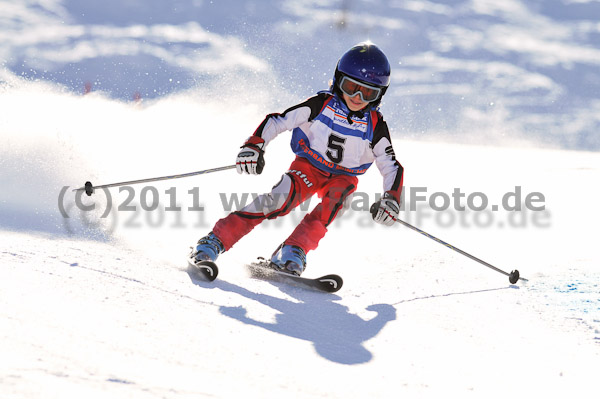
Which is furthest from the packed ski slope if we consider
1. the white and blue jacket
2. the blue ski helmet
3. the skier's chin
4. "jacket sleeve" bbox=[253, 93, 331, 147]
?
the blue ski helmet

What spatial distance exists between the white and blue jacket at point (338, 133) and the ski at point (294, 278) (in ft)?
2.81

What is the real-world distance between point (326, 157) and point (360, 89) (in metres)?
0.56

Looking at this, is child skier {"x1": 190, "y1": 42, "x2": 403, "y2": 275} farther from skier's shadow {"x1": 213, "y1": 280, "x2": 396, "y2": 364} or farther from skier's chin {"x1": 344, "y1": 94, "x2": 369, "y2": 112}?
skier's shadow {"x1": 213, "y1": 280, "x2": 396, "y2": 364}

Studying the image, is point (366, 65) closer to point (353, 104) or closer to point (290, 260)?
point (353, 104)

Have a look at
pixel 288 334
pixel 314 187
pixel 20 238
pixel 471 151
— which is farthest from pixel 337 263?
pixel 471 151

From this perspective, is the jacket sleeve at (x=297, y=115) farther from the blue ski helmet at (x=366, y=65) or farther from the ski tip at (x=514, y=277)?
the ski tip at (x=514, y=277)

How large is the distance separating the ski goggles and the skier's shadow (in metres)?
1.41

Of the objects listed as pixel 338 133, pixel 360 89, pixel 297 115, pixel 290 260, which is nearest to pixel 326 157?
pixel 338 133

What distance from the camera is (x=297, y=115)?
3768mm

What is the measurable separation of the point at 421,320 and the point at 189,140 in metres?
7.86

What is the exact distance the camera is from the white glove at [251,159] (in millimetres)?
3476

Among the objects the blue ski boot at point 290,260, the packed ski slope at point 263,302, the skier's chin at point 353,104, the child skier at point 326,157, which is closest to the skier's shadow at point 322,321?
the packed ski slope at point 263,302

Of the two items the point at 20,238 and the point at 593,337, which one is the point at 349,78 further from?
the point at 20,238

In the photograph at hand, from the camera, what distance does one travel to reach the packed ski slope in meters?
1.71
